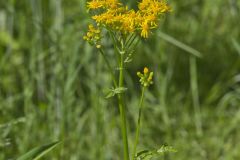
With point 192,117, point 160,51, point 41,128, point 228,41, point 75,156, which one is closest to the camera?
point 75,156

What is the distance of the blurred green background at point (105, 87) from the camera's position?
7.61ft

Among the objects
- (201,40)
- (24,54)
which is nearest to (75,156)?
(24,54)

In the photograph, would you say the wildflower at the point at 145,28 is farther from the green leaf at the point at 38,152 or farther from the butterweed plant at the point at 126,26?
the green leaf at the point at 38,152

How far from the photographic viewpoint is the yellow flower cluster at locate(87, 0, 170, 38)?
132cm

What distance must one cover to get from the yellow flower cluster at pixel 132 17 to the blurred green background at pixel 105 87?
2.23 ft

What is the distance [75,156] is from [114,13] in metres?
1.10

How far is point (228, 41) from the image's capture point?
3.44m

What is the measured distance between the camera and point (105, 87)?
8.05ft

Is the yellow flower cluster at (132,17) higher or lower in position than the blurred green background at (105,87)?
higher

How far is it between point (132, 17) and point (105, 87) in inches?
45.1

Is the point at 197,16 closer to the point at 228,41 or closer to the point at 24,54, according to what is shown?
the point at 228,41

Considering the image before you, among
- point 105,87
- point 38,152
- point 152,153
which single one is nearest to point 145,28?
point 152,153

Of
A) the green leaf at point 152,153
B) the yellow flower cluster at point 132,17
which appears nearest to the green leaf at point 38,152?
the green leaf at point 152,153

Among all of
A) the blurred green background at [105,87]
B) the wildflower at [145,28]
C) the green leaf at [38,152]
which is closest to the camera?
the wildflower at [145,28]
